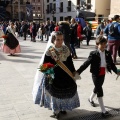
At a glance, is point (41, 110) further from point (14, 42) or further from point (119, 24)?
point (14, 42)

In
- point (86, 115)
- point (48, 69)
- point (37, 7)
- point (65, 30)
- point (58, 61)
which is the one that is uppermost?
point (37, 7)


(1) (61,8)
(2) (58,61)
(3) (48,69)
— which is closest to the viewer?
(3) (48,69)

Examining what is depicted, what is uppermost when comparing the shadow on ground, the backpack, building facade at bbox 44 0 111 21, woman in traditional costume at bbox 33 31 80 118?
building facade at bbox 44 0 111 21

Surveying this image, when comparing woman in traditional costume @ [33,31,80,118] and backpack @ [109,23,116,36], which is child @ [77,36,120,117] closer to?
woman in traditional costume @ [33,31,80,118]

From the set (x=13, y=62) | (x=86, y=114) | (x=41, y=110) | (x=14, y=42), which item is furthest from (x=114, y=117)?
(x=14, y=42)

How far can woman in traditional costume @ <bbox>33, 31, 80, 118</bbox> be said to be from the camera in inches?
164

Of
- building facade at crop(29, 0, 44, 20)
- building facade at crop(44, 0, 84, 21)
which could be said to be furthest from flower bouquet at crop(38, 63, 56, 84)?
building facade at crop(29, 0, 44, 20)

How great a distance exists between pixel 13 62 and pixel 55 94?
229 inches

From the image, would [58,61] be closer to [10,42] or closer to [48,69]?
[48,69]

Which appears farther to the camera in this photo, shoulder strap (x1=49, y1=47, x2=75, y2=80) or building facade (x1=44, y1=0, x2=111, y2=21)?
building facade (x1=44, y1=0, x2=111, y2=21)

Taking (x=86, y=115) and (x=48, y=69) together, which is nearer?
(x=48, y=69)

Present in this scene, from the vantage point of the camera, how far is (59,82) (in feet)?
13.7

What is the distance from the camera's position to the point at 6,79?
706 centimetres

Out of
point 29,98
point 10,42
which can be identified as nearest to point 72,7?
point 10,42
